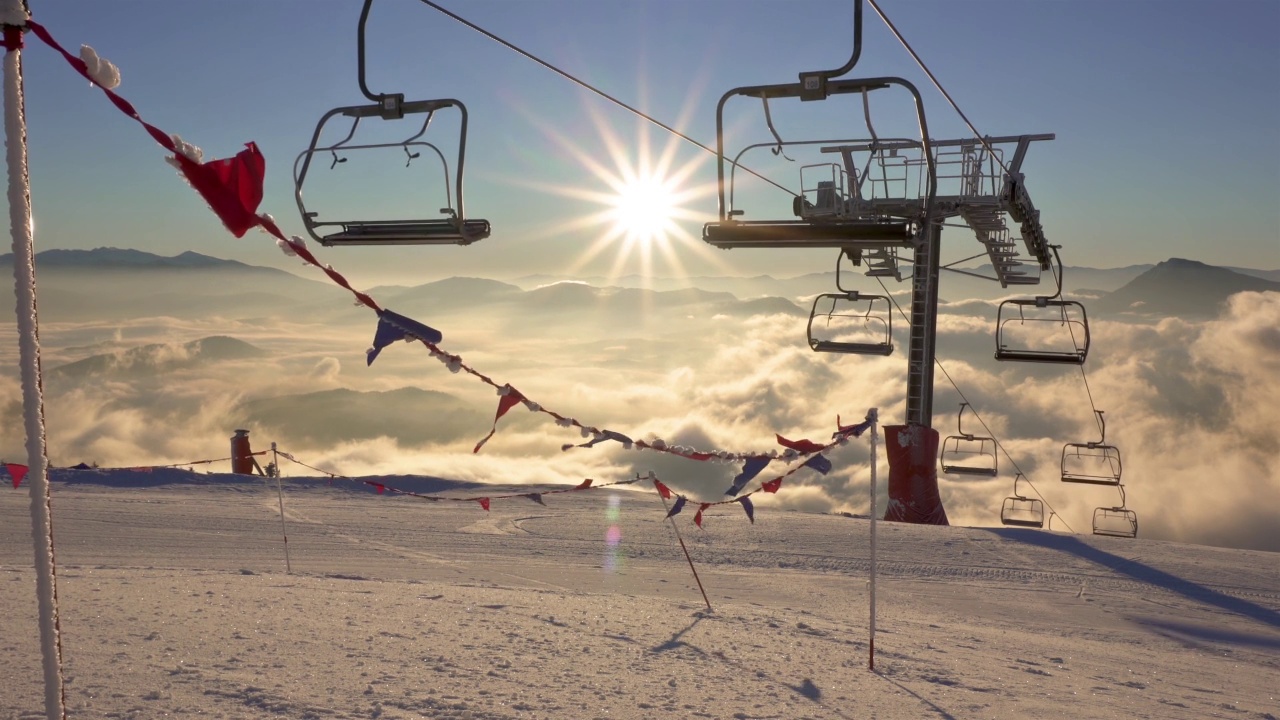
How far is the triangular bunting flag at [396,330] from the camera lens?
5270 mm

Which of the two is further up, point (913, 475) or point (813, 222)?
point (813, 222)

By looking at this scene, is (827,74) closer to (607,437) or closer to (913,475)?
(607,437)

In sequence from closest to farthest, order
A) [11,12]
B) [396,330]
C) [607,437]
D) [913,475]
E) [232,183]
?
1. [11,12]
2. [232,183]
3. [396,330]
4. [607,437]
5. [913,475]

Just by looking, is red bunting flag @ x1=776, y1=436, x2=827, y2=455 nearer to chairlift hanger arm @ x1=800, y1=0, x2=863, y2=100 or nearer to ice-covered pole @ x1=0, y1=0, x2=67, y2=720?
chairlift hanger arm @ x1=800, y1=0, x2=863, y2=100

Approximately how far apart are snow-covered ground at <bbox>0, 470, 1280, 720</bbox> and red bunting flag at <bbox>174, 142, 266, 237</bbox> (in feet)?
11.8

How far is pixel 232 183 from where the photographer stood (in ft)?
13.8

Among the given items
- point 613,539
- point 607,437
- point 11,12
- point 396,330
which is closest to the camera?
point 11,12

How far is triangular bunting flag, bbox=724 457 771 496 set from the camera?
937cm

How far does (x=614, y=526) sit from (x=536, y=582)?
590cm

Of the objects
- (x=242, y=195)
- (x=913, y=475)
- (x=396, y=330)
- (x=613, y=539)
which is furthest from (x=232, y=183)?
(x=913, y=475)

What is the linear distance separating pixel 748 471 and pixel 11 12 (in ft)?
23.7

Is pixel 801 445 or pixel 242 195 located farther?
pixel 801 445

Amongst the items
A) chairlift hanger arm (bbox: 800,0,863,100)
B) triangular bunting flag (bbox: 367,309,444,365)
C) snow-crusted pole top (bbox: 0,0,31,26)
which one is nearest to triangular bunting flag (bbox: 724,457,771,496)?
chairlift hanger arm (bbox: 800,0,863,100)

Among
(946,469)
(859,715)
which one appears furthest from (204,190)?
(946,469)
